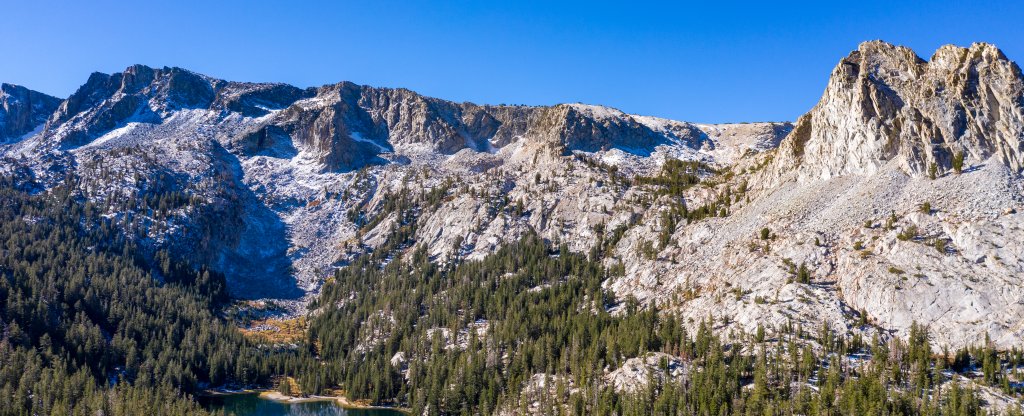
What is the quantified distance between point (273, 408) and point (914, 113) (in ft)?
468

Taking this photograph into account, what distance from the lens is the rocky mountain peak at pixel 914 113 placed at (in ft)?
420

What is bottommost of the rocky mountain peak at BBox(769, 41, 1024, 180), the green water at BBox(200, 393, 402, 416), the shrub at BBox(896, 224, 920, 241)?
the green water at BBox(200, 393, 402, 416)

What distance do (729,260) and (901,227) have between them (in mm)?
32266

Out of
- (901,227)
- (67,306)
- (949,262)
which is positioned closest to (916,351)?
(949,262)

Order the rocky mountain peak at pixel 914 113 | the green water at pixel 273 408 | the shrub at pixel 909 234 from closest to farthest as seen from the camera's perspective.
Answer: the shrub at pixel 909 234 → the rocky mountain peak at pixel 914 113 → the green water at pixel 273 408

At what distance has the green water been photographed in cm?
13588

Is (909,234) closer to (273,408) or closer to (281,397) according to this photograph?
(273,408)

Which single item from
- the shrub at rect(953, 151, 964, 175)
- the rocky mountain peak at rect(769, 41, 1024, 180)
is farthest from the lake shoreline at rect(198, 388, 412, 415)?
the shrub at rect(953, 151, 964, 175)

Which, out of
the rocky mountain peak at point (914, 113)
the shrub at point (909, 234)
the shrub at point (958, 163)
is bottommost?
the shrub at point (909, 234)

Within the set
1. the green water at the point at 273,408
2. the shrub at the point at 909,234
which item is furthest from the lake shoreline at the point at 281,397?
the shrub at the point at 909,234

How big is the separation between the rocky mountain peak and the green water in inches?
4229

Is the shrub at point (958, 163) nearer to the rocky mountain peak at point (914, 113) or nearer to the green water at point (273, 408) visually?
the rocky mountain peak at point (914, 113)

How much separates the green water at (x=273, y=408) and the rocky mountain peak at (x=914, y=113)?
4229 inches

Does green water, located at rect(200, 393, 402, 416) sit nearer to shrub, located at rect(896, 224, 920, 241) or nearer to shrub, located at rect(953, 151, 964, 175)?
shrub, located at rect(896, 224, 920, 241)
